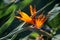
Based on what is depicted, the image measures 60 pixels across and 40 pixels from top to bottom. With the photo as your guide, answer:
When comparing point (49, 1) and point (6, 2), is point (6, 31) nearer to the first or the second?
point (6, 2)

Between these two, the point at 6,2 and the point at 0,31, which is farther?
the point at 6,2

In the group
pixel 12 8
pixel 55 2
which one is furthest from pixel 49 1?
pixel 12 8

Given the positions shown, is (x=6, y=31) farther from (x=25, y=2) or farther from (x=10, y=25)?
(x=25, y=2)

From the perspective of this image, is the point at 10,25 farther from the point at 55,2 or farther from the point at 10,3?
the point at 55,2

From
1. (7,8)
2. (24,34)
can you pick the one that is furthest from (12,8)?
(24,34)

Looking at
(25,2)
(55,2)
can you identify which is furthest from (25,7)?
(55,2)

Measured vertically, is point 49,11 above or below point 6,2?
below

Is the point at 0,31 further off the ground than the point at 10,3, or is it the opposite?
the point at 10,3
